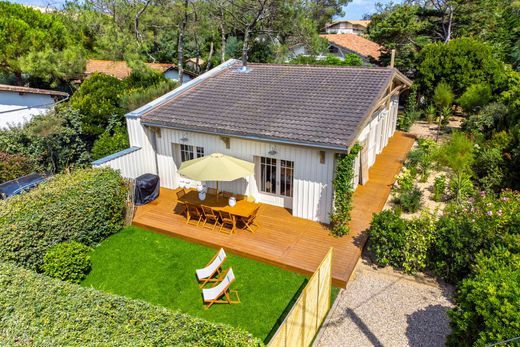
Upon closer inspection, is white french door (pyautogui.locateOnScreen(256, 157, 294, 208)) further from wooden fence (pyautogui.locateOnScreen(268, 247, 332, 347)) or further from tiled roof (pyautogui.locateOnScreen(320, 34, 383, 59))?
tiled roof (pyautogui.locateOnScreen(320, 34, 383, 59))

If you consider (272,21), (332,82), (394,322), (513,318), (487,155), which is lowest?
(394,322)

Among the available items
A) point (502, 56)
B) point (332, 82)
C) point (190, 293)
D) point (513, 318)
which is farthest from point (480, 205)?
point (502, 56)

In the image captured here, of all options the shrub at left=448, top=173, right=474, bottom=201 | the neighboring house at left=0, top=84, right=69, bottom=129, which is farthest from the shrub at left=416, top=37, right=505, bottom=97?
the neighboring house at left=0, top=84, right=69, bottom=129

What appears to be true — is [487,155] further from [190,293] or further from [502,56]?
[502,56]

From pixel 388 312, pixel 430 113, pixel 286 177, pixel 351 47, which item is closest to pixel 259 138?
pixel 286 177

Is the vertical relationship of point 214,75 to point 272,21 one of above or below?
below

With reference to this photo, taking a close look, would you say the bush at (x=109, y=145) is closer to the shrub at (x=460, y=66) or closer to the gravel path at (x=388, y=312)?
the gravel path at (x=388, y=312)
